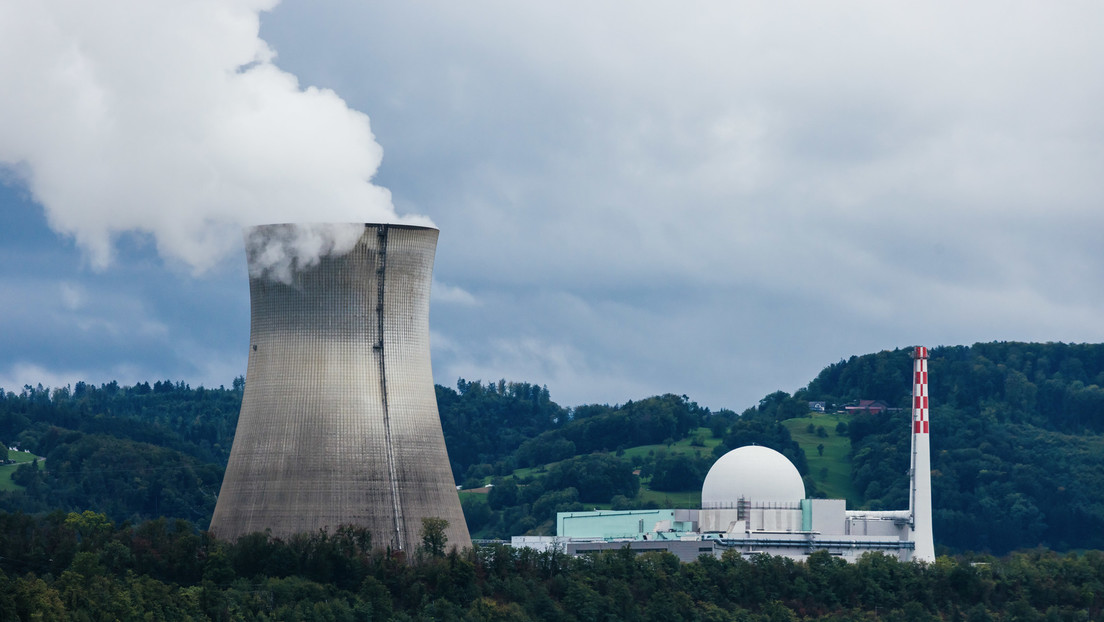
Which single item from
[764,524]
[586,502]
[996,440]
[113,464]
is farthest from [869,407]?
[764,524]

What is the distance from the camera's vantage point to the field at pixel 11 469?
412 ft

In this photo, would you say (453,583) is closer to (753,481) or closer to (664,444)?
(753,481)

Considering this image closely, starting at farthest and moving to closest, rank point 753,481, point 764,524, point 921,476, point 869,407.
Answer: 1. point 869,407
2. point 921,476
3. point 753,481
4. point 764,524

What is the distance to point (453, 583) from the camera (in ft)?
191

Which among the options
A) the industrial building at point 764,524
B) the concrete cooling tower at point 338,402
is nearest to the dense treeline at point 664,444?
the industrial building at point 764,524

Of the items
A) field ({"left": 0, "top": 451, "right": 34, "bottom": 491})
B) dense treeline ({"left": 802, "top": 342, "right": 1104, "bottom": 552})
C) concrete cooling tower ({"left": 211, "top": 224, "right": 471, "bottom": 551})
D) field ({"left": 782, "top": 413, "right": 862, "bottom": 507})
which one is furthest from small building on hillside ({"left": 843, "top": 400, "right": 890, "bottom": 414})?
concrete cooling tower ({"left": 211, "top": 224, "right": 471, "bottom": 551})

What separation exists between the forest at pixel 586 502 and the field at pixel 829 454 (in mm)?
540

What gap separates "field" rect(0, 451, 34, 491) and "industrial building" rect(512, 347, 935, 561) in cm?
5585

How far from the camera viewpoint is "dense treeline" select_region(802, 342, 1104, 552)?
479 feet

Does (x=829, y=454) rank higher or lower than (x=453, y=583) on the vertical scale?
higher

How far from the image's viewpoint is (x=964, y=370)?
174 meters

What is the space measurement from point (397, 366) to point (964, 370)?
421 feet

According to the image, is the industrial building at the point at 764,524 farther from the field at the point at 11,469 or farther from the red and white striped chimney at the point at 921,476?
the field at the point at 11,469

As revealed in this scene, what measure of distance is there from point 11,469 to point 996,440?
82.5 meters
